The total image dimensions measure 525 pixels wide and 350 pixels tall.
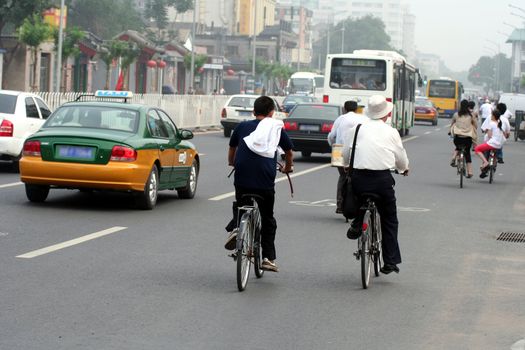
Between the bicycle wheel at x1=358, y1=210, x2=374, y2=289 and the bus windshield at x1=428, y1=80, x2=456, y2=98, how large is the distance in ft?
276

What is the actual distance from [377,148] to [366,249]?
0.91 m

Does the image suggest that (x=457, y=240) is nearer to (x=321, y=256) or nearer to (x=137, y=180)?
(x=321, y=256)

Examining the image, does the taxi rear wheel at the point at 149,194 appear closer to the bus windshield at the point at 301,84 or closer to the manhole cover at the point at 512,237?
the manhole cover at the point at 512,237

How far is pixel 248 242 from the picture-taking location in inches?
405

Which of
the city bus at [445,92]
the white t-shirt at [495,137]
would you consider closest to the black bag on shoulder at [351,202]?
the white t-shirt at [495,137]

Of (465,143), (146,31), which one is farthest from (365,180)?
(146,31)

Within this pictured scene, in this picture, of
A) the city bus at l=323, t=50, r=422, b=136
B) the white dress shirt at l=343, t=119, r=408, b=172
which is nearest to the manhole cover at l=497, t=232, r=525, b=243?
the white dress shirt at l=343, t=119, r=408, b=172

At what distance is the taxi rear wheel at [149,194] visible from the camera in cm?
1636

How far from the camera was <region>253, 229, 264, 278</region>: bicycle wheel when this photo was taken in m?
10.5

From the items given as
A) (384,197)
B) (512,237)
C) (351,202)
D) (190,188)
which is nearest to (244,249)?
(351,202)

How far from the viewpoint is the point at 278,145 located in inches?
431

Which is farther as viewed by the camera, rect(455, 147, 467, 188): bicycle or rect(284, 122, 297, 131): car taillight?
rect(284, 122, 297, 131): car taillight

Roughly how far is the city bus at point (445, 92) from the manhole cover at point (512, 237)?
78.9 metres

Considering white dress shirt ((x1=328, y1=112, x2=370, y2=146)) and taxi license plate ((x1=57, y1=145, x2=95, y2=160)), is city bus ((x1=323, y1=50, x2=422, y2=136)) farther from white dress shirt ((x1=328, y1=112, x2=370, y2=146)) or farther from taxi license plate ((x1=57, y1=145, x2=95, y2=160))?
taxi license plate ((x1=57, y1=145, x2=95, y2=160))
